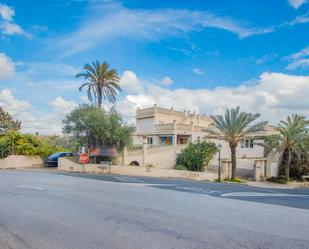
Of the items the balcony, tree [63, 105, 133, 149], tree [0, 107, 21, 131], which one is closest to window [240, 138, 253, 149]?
the balcony

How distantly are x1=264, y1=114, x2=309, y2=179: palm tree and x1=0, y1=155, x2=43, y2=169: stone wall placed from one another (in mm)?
25715

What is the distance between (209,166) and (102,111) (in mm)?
13638

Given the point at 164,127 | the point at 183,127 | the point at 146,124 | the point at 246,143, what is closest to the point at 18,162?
the point at 164,127

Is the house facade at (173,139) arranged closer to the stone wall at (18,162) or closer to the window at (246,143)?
the window at (246,143)

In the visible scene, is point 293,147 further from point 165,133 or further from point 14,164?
point 14,164

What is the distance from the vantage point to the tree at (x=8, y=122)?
49.7m

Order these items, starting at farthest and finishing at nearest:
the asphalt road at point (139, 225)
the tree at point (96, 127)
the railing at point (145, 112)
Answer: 1. the railing at point (145, 112)
2. the tree at point (96, 127)
3. the asphalt road at point (139, 225)

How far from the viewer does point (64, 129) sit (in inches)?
1100

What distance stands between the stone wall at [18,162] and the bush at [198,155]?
1642 cm

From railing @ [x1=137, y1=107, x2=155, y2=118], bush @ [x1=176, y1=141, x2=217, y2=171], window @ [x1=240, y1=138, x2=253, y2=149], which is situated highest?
railing @ [x1=137, y1=107, x2=155, y2=118]

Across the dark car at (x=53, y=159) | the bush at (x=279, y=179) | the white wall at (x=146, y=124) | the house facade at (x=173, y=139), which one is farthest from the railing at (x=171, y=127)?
the dark car at (x=53, y=159)

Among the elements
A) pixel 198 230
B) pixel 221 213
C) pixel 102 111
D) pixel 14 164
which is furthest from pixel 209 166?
pixel 198 230

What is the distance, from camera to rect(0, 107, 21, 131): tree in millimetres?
49731

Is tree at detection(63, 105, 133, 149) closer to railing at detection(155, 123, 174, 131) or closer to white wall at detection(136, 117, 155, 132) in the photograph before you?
railing at detection(155, 123, 174, 131)
